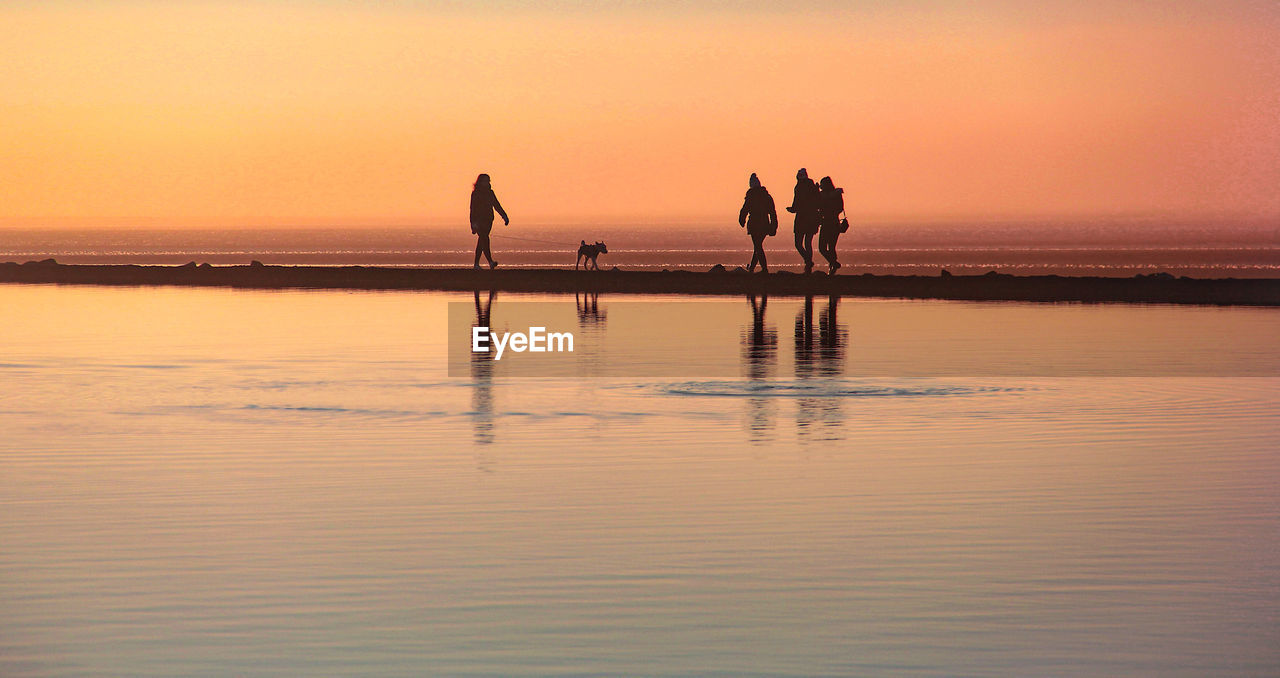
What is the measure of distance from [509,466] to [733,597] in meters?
3.58

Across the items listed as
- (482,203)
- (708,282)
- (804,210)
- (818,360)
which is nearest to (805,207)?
(804,210)

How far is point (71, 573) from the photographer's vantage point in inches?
292

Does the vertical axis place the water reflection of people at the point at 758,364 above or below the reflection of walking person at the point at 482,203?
below

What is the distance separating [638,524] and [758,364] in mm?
8973

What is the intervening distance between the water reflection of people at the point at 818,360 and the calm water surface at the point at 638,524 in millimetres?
74

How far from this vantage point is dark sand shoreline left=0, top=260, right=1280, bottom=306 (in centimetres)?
2961

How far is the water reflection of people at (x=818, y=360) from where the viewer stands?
42.6 ft

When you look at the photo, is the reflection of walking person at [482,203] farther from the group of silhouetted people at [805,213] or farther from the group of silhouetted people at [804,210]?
the group of silhouetted people at [804,210]

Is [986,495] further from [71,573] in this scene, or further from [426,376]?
[426,376]

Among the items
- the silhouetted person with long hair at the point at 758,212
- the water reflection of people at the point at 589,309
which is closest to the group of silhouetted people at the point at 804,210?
the silhouetted person with long hair at the point at 758,212

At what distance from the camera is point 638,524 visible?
27.9ft

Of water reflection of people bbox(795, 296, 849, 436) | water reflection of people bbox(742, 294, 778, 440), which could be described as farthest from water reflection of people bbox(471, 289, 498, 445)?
water reflection of people bbox(795, 296, 849, 436)

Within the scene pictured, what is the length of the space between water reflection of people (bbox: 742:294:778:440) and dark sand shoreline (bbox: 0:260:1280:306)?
4331 mm

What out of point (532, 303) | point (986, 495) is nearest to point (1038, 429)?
point (986, 495)
